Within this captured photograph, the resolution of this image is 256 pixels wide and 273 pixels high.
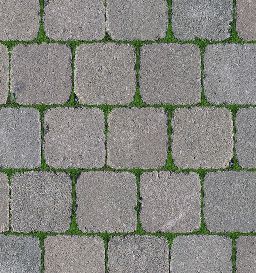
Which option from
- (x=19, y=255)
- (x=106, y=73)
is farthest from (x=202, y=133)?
(x=19, y=255)

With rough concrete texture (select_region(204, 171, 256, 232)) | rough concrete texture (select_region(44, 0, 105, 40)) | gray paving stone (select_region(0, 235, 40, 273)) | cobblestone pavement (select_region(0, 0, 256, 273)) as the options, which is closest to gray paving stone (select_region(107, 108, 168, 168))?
cobblestone pavement (select_region(0, 0, 256, 273))

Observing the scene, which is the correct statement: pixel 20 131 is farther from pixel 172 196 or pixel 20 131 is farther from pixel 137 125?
pixel 172 196

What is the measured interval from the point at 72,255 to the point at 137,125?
1.94 ft

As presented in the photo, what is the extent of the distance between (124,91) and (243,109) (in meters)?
0.48

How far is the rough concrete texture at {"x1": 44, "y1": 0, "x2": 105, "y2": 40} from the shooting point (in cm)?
203

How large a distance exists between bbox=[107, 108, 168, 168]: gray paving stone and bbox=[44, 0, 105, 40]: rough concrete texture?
13.2 inches

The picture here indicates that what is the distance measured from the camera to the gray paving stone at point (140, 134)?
2029 mm

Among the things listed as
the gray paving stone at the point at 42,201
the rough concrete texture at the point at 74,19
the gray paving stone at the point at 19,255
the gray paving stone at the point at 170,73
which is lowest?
the gray paving stone at the point at 19,255

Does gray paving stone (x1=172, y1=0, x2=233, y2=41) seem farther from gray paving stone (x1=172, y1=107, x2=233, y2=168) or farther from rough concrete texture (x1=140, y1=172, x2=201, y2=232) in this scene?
rough concrete texture (x1=140, y1=172, x2=201, y2=232)

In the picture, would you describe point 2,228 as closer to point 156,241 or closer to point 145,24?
point 156,241

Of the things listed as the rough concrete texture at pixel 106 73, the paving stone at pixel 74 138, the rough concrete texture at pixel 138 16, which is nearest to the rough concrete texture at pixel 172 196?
the paving stone at pixel 74 138

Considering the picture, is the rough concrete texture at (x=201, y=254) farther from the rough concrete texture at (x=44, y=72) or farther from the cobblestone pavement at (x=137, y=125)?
the rough concrete texture at (x=44, y=72)

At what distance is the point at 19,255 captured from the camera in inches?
81.3

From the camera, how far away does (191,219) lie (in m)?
2.05
